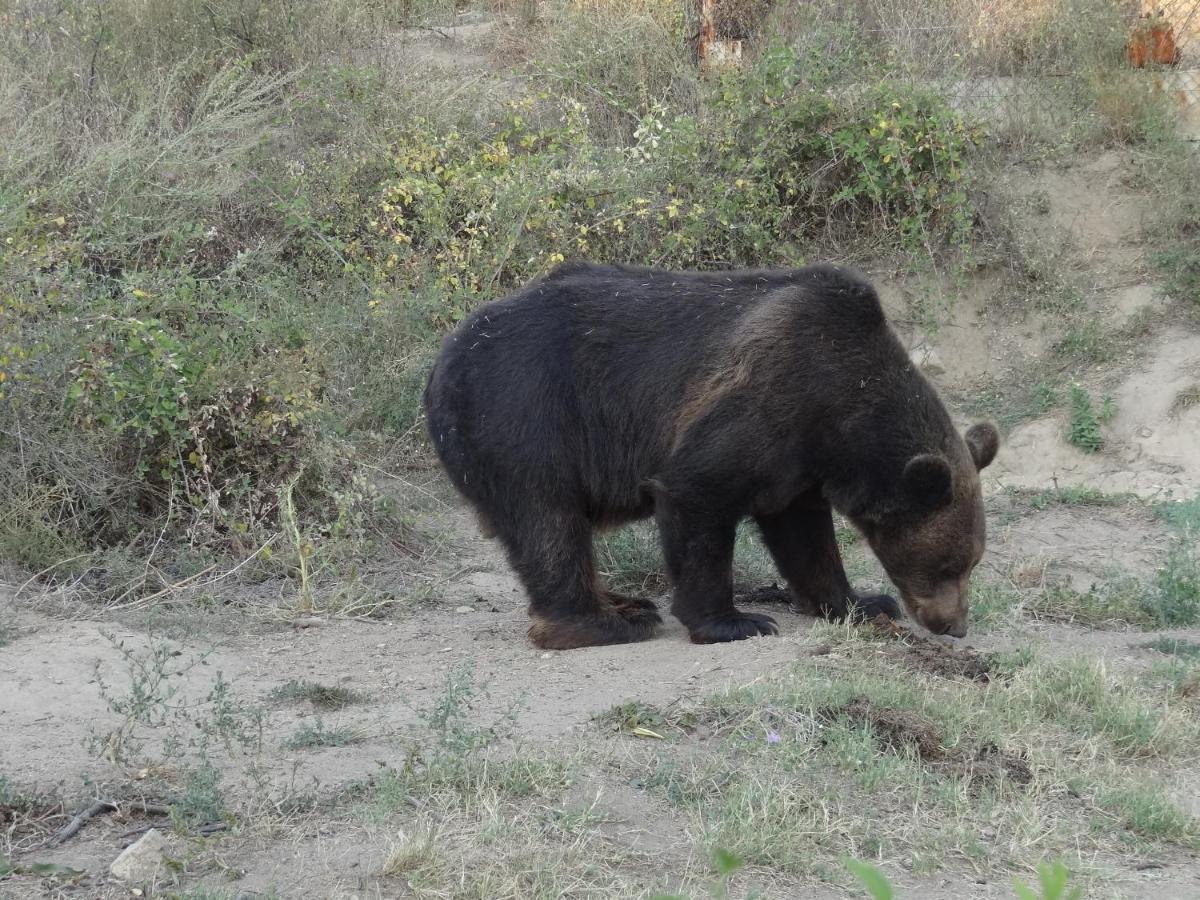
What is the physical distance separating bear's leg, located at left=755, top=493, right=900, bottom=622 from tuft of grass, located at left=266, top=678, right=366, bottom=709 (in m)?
2.33

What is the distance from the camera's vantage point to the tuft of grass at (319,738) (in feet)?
16.9

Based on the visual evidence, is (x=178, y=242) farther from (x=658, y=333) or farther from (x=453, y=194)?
(x=658, y=333)

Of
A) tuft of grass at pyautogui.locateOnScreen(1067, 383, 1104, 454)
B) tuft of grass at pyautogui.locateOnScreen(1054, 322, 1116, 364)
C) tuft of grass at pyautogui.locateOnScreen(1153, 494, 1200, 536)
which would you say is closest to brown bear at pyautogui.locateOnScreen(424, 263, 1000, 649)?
tuft of grass at pyautogui.locateOnScreen(1153, 494, 1200, 536)

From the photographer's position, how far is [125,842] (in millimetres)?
4320

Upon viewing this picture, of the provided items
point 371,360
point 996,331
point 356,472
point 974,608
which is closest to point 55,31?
point 371,360

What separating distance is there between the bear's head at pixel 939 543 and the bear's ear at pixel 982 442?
26cm

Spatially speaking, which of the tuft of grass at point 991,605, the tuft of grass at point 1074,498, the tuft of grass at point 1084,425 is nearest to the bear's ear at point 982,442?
the tuft of grass at point 991,605

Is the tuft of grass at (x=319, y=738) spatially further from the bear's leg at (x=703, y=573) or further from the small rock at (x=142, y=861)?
the bear's leg at (x=703, y=573)

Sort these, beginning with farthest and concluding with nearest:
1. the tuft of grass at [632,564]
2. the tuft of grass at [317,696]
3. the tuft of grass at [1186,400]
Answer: the tuft of grass at [1186,400]
the tuft of grass at [632,564]
the tuft of grass at [317,696]

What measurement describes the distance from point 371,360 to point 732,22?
20.4ft

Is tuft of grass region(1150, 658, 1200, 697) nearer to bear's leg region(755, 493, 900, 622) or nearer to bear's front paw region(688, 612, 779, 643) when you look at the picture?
bear's leg region(755, 493, 900, 622)

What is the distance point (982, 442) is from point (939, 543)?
2.54 ft

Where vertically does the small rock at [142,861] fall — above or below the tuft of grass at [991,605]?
above

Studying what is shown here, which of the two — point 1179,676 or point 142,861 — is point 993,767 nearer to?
point 1179,676
